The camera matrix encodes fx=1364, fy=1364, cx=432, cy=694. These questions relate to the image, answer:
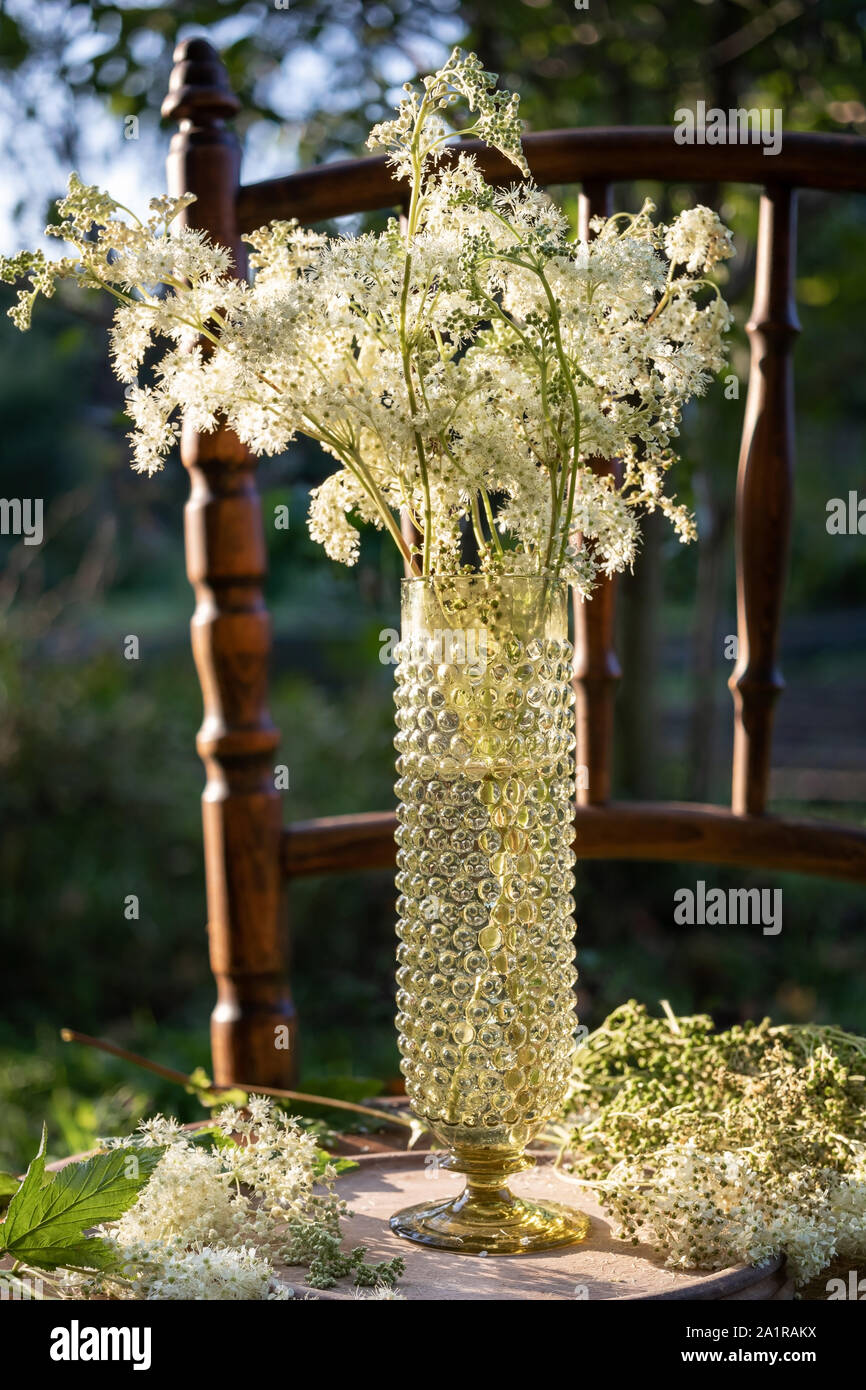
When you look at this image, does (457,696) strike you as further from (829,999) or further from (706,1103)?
(829,999)

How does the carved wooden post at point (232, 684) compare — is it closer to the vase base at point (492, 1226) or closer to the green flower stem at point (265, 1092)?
the green flower stem at point (265, 1092)

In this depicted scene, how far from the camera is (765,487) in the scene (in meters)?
1.29

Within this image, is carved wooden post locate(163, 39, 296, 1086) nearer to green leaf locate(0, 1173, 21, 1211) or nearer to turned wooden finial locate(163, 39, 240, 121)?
turned wooden finial locate(163, 39, 240, 121)

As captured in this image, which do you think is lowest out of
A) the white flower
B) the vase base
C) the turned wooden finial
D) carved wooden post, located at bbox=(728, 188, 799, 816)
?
the vase base

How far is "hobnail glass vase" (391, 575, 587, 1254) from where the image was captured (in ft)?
2.93

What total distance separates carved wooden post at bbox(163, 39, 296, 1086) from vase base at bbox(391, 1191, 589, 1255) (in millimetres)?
384

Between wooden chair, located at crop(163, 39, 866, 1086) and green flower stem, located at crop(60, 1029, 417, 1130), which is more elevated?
wooden chair, located at crop(163, 39, 866, 1086)

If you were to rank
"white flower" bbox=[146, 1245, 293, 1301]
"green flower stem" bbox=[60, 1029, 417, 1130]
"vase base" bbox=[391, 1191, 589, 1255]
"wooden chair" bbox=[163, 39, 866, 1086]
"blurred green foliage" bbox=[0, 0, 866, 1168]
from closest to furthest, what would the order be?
"white flower" bbox=[146, 1245, 293, 1301], "vase base" bbox=[391, 1191, 589, 1255], "green flower stem" bbox=[60, 1029, 417, 1130], "wooden chair" bbox=[163, 39, 866, 1086], "blurred green foliage" bbox=[0, 0, 866, 1168]

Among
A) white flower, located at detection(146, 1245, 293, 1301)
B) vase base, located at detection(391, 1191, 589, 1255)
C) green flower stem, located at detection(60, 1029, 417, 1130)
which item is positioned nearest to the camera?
white flower, located at detection(146, 1245, 293, 1301)

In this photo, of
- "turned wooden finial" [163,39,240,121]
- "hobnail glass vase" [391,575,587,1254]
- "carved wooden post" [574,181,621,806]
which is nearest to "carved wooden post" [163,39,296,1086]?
"turned wooden finial" [163,39,240,121]

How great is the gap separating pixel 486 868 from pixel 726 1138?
0.27m

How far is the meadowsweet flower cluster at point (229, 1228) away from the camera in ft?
2.64

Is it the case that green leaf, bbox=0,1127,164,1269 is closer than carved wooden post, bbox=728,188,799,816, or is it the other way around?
green leaf, bbox=0,1127,164,1269

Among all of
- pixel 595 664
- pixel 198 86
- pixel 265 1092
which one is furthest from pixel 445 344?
pixel 265 1092
